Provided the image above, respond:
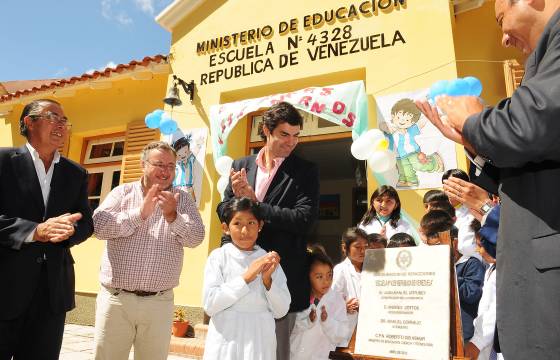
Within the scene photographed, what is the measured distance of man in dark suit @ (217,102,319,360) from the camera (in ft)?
7.48

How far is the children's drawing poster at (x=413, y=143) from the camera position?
4.64 meters

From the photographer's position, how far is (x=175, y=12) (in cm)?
714

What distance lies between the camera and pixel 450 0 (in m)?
Answer: 5.15

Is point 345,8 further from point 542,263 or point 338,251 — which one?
point 338,251

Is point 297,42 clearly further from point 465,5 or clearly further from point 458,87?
point 458,87

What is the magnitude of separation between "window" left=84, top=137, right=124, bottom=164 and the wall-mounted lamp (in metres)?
2.09

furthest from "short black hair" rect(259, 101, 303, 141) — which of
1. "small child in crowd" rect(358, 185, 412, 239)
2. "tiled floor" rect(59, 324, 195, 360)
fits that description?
"tiled floor" rect(59, 324, 195, 360)

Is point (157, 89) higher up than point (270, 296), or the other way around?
point (157, 89)

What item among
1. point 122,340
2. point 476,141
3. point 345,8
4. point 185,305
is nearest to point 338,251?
point 185,305

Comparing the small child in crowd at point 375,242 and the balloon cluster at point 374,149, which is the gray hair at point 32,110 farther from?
the balloon cluster at point 374,149

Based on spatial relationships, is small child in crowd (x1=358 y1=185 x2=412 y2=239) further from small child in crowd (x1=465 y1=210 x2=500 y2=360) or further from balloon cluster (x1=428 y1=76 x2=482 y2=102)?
small child in crowd (x1=465 y1=210 x2=500 y2=360)

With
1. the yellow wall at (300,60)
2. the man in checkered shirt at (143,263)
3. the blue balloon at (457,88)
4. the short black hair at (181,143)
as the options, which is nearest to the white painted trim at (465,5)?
the yellow wall at (300,60)

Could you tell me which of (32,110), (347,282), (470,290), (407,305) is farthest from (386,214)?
(32,110)

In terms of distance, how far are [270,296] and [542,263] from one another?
4.39ft
